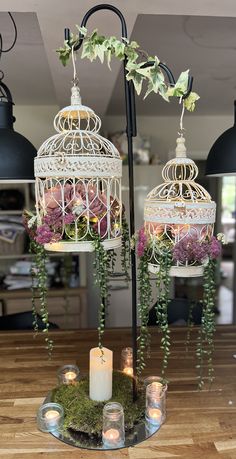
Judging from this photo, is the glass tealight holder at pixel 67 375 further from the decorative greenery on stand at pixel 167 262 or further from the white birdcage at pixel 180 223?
the white birdcage at pixel 180 223

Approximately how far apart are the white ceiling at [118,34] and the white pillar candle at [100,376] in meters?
1.11

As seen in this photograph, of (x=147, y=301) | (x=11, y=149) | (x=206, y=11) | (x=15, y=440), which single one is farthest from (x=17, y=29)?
(x=15, y=440)

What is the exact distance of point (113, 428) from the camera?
3.57 ft

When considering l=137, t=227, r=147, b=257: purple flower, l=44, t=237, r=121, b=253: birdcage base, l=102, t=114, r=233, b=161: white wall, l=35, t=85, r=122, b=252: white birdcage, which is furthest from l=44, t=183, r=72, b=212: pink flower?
l=102, t=114, r=233, b=161: white wall

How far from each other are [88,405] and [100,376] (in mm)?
108

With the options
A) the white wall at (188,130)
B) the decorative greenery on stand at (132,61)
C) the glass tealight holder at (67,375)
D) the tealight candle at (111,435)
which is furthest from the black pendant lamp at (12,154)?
the white wall at (188,130)

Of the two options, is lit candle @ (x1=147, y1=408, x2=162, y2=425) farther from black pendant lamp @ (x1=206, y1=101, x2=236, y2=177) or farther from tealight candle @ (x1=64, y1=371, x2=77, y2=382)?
black pendant lamp @ (x1=206, y1=101, x2=236, y2=177)

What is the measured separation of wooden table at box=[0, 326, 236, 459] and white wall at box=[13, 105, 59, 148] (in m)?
1.96

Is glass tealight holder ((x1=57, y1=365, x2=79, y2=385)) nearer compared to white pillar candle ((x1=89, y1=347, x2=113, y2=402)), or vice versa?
white pillar candle ((x1=89, y1=347, x2=113, y2=402))

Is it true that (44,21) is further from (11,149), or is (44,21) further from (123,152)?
(123,152)

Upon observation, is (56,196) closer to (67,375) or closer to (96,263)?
(96,263)

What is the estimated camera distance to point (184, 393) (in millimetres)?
1361

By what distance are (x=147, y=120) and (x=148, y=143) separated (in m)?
0.28

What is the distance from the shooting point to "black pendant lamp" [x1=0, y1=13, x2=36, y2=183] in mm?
1265
